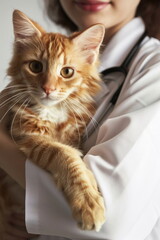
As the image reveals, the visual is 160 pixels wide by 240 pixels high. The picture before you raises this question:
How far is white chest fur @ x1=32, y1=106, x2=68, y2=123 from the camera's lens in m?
1.13

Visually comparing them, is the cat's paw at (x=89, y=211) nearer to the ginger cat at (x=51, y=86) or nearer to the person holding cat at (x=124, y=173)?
the person holding cat at (x=124, y=173)

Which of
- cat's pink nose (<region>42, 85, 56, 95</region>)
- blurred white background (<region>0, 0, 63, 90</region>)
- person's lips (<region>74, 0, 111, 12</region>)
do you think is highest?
person's lips (<region>74, 0, 111, 12</region>)

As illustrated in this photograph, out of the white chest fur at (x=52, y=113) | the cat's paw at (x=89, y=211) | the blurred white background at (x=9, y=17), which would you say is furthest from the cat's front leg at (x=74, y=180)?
the blurred white background at (x=9, y=17)

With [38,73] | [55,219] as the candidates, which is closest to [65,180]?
[55,219]

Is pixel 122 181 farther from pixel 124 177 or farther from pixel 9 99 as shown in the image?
pixel 9 99

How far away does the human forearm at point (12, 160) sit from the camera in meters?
0.99

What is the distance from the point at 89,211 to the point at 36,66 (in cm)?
54

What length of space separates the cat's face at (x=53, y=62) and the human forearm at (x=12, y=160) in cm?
17

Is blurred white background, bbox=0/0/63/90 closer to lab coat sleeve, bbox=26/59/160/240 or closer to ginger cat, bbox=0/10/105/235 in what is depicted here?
ginger cat, bbox=0/10/105/235

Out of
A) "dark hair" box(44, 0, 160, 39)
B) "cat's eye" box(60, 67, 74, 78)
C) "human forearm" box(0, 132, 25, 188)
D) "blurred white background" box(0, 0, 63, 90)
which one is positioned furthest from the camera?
"blurred white background" box(0, 0, 63, 90)

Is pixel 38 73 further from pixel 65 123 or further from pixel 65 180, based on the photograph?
pixel 65 180

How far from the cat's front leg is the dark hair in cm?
61

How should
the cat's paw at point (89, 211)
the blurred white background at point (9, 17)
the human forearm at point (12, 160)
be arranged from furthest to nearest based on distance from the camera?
1. the blurred white background at point (9, 17)
2. the human forearm at point (12, 160)
3. the cat's paw at point (89, 211)

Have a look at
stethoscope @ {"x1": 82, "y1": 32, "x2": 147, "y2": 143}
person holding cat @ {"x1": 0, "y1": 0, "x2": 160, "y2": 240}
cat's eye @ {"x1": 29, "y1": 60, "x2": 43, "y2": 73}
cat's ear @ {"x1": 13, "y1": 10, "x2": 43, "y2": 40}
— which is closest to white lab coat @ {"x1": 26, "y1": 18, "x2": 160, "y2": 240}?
person holding cat @ {"x1": 0, "y1": 0, "x2": 160, "y2": 240}
